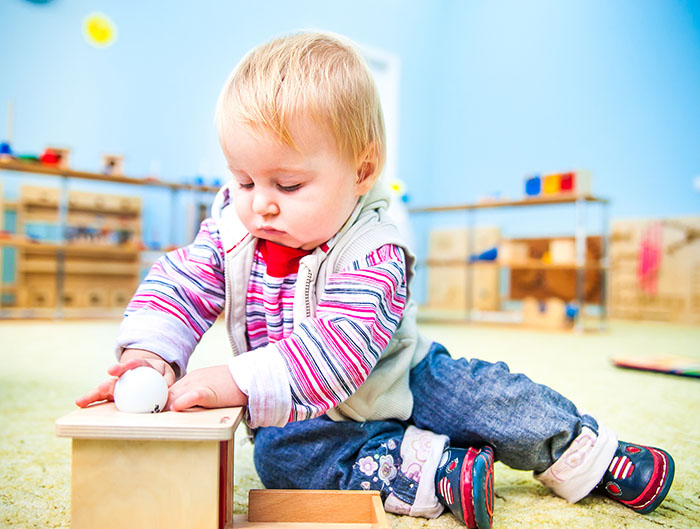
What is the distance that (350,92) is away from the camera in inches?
19.9

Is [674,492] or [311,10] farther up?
[311,10]

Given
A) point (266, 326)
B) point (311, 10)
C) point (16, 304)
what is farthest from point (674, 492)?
point (311, 10)

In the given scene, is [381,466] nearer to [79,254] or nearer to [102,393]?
[102,393]

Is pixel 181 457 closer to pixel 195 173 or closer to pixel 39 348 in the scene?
pixel 39 348

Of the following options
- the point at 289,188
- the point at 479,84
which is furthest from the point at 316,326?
the point at 479,84

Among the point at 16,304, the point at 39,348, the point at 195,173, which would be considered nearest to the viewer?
the point at 39,348

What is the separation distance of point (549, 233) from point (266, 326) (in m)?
3.47

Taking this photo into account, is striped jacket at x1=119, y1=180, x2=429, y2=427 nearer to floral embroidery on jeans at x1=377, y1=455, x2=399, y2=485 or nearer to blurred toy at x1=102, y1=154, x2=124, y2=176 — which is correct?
floral embroidery on jeans at x1=377, y1=455, x2=399, y2=485

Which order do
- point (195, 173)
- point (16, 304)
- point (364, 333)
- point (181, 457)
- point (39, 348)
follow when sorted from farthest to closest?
point (195, 173)
point (16, 304)
point (39, 348)
point (364, 333)
point (181, 457)

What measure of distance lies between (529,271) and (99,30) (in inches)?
111

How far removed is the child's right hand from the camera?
44cm

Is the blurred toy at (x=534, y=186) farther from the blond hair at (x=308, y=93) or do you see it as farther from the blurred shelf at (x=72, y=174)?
the blond hair at (x=308, y=93)

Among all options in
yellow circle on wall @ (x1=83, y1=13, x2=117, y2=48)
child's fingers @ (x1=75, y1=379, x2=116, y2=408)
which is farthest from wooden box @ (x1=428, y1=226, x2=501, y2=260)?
child's fingers @ (x1=75, y1=379, x2=116, y2=408)

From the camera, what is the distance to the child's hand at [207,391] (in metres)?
0.41
